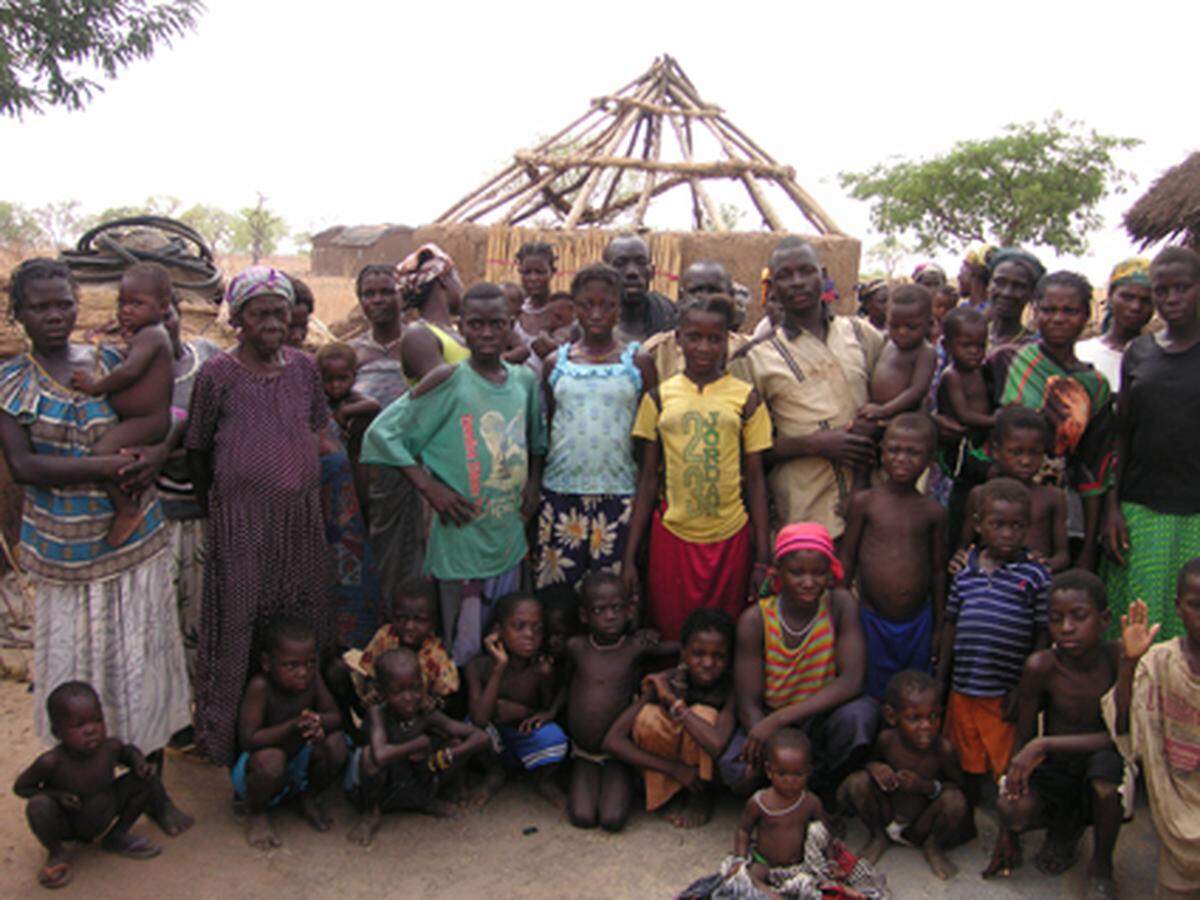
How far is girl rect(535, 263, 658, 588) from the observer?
11.9ft

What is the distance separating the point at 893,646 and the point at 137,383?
2700mm

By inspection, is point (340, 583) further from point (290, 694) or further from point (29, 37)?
point (29, 37)

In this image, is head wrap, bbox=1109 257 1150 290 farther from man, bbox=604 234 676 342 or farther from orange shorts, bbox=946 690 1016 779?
man, bbox=604 234 676 342

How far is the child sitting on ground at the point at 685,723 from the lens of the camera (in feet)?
11.0

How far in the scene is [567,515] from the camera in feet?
12.1

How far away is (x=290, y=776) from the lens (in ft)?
10.9

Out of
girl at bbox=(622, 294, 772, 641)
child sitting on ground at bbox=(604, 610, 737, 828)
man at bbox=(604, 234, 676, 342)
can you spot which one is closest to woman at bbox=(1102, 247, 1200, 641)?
girl at bbox=(622, 294, 772, 641)

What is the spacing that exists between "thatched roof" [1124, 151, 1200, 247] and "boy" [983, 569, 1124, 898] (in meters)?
4.83

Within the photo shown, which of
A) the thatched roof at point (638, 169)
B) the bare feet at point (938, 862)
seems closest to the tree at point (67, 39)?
the thatched roof at point (638, 169)

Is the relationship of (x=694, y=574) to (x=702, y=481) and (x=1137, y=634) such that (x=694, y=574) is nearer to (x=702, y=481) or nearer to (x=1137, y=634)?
(x=702, y=481)

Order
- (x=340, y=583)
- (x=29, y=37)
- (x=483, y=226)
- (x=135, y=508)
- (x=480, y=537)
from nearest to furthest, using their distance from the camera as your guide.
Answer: (x=135, y=508)
(x=480, y=537)
(x=340, y=583)
(x=483, y=226)
(x=29, y=37)

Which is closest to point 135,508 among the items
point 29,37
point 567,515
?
point 567,515

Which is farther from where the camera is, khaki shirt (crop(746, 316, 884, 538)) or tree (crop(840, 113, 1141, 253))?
tree (crop(840, 113, 1141, 253))

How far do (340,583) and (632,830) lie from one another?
5.22ft
